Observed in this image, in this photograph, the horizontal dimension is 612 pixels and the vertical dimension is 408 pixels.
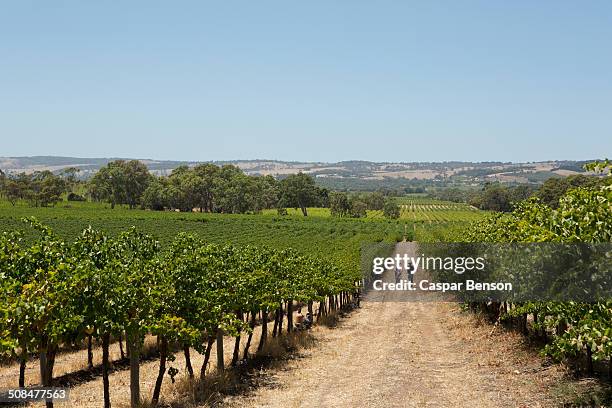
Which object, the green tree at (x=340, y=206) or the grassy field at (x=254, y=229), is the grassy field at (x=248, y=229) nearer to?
the grassy field at (x=254, y=229)

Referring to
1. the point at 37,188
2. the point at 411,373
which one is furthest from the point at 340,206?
the point at 411,373

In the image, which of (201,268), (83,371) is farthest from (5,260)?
(83,371)

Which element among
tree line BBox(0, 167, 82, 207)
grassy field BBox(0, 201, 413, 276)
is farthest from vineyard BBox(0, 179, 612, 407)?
tree line BBox(0, 167, 82, 207)

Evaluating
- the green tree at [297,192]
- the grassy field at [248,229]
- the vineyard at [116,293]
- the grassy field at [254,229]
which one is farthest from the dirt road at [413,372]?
the green tree at [297,192]

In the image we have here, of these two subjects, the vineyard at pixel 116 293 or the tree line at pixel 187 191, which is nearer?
the vineyard at pixel 116 293

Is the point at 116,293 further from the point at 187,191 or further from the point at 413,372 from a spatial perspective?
the point at 187,191

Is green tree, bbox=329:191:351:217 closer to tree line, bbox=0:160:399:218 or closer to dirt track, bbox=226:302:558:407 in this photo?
tree line, bbox=0:160:399:218

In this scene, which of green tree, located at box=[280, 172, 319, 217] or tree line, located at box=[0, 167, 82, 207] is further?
green tree, located at box=[280, 172, 319, 217]

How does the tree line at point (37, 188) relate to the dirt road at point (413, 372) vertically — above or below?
above

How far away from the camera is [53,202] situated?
5433 inches

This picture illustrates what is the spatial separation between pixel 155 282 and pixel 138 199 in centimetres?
14304

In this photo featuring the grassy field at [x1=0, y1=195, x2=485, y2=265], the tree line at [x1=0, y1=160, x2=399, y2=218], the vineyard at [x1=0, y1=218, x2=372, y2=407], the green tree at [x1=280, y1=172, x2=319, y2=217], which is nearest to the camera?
the vineyard at [x1=0, y1=218, x2=372, y2=407]

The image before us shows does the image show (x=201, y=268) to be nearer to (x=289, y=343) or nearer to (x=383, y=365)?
(x=383, y=365)

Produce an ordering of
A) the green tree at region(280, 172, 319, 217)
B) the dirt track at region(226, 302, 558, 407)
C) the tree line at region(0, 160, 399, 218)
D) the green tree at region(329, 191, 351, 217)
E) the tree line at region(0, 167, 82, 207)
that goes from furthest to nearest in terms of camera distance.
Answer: the green tree at region(280, 172, 319, 217), the green tree at region(329, 191, 351, 217), the tree line at region(0, 160, 399, 218), the tree line at region(0, 167, 82, 207), the dirt track at region(226, 302, 558, 407)
